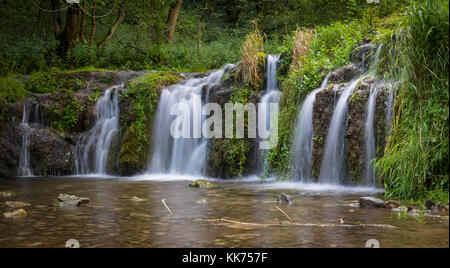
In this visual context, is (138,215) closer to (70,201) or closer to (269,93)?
(70,201)

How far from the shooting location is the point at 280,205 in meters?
6.12

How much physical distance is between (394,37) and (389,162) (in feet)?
6.99

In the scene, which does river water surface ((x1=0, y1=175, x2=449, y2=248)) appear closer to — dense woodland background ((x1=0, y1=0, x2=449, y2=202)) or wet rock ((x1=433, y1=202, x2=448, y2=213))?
wet rock ((x1=433, y1=202, x2=448, y2=213))

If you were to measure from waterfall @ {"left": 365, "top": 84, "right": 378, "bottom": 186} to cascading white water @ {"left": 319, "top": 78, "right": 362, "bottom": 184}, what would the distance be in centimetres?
44

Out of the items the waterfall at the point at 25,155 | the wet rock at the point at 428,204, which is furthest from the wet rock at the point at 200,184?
the waterfall at the point at 25,155

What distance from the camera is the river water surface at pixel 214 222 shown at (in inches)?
164

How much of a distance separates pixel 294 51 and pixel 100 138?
4926 mm

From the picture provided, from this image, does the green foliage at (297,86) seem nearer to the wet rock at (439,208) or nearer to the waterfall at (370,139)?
the waterfall at (370,139)

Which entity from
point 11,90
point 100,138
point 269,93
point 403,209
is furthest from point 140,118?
point 403,209

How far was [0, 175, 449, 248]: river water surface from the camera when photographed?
13.6ft

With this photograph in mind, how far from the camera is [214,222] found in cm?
506

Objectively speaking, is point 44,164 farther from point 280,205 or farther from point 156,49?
point 280,205

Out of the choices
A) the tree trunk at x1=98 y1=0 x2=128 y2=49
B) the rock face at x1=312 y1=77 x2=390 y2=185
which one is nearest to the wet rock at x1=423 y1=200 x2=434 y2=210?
the rock face at x1=312 y1=77 x2=390 y2=185

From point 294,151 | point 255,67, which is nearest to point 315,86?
point 294,151
